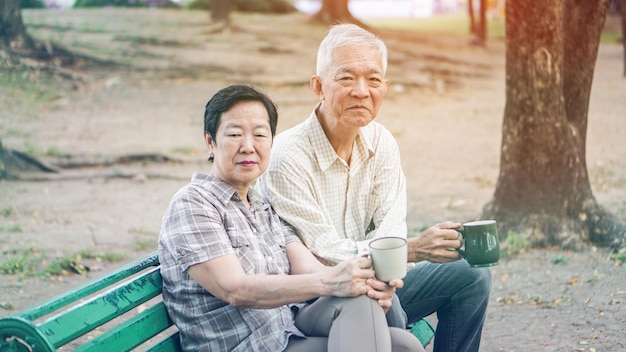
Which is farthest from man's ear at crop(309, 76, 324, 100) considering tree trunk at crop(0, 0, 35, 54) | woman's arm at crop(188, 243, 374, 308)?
tree trunk at crop(0, 0, 35, 54)

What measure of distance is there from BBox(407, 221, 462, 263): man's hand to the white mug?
392 mm

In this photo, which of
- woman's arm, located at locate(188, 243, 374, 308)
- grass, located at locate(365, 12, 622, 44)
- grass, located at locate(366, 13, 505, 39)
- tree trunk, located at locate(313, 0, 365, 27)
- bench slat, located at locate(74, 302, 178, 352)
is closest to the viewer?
bench slat, located at locate(74, 302, 178, 352)

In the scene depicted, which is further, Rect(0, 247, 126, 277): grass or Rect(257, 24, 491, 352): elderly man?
Rect(0, 247, 126, 277): grass

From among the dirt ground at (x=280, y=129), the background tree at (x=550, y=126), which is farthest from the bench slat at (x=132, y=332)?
the background tree at (x=550, y=126)

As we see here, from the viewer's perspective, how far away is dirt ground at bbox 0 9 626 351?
5.48 metres

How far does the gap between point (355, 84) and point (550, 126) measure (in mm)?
3289

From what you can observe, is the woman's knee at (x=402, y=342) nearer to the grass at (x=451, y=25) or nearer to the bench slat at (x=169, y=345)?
the bench slat at (x=169, y=345)

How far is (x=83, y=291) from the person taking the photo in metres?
2.43

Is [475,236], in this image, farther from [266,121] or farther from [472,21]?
[472,21]

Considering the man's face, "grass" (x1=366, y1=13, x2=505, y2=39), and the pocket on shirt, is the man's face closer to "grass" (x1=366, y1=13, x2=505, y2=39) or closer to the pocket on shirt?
the pocket on shirt

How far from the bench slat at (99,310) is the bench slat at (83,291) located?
0.03 meters

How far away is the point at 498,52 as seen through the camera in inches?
858

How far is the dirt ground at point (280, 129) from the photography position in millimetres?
5480

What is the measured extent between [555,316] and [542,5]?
2.48 meters
